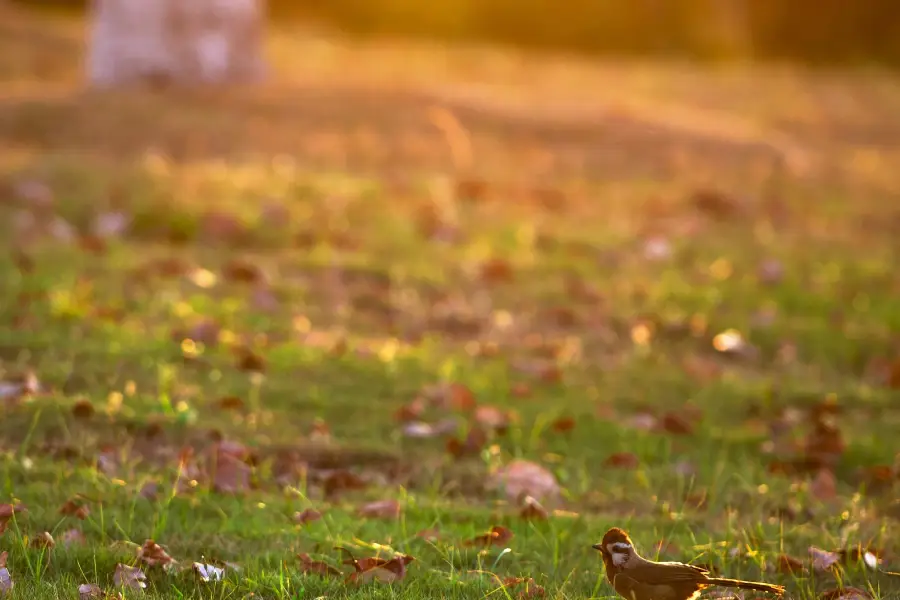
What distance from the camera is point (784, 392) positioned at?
5840 millimetres

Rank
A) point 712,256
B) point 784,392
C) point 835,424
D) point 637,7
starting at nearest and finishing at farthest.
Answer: point 835,424 → point 784,392 → point 712,256 → point 637,7

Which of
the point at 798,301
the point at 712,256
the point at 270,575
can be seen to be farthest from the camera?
the point at 712,256

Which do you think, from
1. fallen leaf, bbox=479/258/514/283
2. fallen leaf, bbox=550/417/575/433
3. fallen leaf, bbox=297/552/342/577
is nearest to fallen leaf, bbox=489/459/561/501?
fallen leaf, bbox=550/417/575/433

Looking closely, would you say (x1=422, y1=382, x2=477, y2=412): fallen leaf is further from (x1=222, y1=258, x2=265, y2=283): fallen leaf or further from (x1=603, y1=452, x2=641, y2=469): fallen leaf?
(x1=222, y1=258, x2=265, y2=283): fallen leaf

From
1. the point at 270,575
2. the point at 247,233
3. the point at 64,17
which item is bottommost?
the point at 64,17

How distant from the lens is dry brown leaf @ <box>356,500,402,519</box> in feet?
13.5

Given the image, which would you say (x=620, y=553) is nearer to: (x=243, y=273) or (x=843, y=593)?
(x=843, y=593)

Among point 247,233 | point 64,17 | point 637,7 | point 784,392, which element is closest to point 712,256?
point 784,392

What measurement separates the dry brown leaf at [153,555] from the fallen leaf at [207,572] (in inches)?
3.5

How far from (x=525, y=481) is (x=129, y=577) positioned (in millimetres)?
1595

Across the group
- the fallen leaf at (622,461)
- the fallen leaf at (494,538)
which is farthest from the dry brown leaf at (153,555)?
the fallen leaf at (622,461)

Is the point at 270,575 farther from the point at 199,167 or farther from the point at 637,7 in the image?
the point at 637,7

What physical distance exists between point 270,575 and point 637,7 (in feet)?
71.4

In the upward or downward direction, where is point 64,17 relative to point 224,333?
Result: downward
